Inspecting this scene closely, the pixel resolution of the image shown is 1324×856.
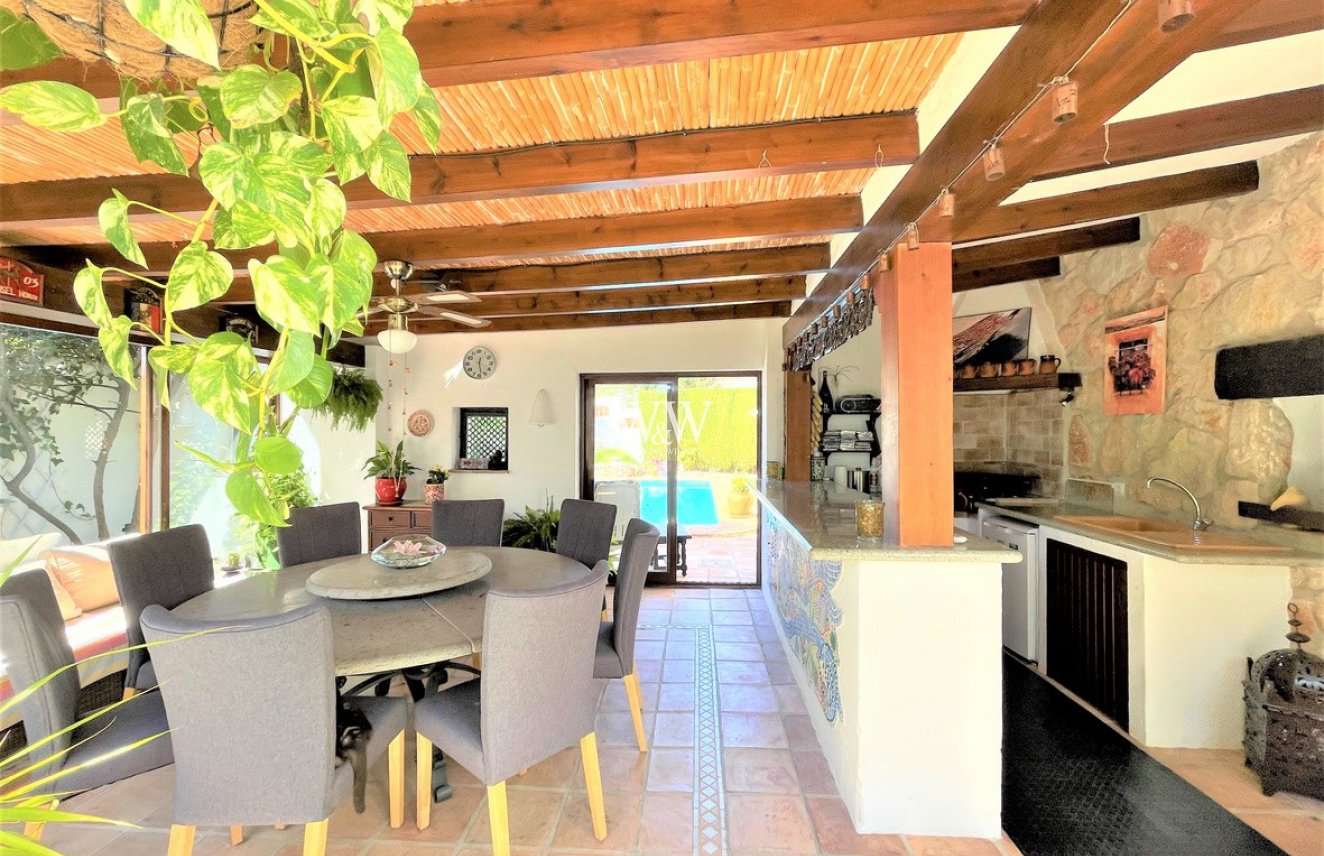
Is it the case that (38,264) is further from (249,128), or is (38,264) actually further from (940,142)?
(940,142)

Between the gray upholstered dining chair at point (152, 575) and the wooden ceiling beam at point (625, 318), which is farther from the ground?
the wooden ceiling beam at point (625, 318)

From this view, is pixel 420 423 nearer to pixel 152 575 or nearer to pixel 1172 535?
pixel 152 575

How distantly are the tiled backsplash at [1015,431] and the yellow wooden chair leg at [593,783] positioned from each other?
366 cm

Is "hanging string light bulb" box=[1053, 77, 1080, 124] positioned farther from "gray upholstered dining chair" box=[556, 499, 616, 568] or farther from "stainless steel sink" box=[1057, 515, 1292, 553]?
"gray upholstered dining chair" box=[556, 499, 616, 568]

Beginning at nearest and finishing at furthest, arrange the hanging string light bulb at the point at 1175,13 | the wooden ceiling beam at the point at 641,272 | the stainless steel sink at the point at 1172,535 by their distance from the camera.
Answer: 1. the hanging string light bulb at the point at 1175,13
2. the stainless steel sink at the point at 1172,535
3. the wooden ceiling beam at the point at 641,272

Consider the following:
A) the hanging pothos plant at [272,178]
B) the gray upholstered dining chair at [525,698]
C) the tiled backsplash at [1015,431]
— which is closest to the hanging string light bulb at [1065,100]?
the hanging pothos plant at [272,178]

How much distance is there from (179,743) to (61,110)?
1.64 meters

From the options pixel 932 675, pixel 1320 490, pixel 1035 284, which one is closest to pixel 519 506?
pixel 932 675

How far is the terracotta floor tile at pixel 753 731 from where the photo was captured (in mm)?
2379

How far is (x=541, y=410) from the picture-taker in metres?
4.82

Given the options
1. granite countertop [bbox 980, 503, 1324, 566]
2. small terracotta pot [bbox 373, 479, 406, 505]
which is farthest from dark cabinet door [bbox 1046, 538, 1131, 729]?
small terracotta pot [bbox 373, 479, 406, 505]

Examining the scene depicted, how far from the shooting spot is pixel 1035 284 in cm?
390

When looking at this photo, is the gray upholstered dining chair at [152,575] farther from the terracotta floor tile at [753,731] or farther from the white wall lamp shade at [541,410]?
the white wall lamp shade at [541,410]

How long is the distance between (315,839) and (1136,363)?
436 cm
